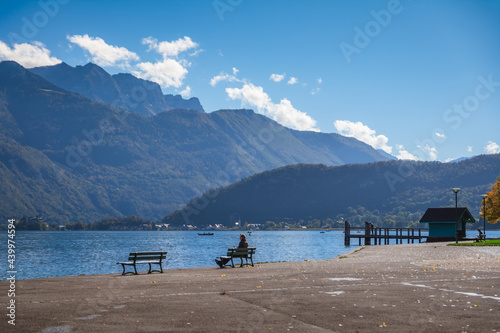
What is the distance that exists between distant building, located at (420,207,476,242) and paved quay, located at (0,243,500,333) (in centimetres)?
5084

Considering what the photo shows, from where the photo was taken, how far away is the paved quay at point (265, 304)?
1079cm

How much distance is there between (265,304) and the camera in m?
13.5

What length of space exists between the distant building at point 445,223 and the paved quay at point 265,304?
5084cm

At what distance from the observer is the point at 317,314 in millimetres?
12055

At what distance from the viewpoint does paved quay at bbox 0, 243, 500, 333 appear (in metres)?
10.8

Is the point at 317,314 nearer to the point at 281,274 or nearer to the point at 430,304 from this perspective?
the point at 430,304

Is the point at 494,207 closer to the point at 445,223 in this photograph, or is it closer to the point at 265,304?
the point at 445,223

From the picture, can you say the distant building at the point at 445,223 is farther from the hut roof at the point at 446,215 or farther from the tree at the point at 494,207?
the tree at the point at 494,207

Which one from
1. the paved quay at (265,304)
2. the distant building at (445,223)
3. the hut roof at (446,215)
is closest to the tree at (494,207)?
the hut roof at (446,215)

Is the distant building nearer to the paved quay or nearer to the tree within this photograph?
the tree

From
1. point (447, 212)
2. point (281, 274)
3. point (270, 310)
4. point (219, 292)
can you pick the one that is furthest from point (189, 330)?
point (447, 212)

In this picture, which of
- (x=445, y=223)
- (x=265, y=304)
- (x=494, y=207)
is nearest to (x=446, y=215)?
(x=445, y=223)

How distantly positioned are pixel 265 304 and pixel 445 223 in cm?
6144

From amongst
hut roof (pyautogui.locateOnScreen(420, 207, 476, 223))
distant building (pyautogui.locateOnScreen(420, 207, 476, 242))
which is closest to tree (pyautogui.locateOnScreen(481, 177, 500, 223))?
hut roof (pyautogui.locateOnScreen(420, 207, 476, 223))
